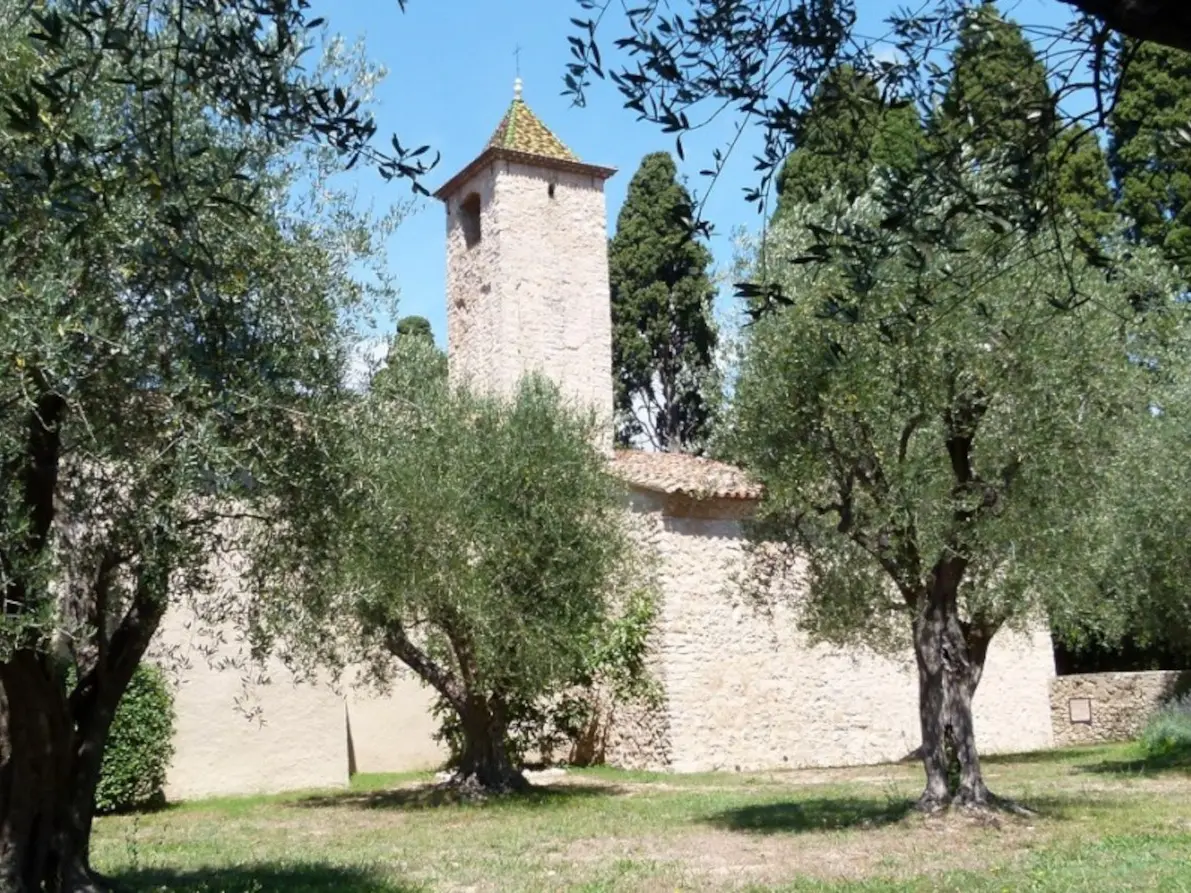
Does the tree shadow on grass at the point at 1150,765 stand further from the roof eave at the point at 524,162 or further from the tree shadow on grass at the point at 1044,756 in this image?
the roof eave at the point at 524,162

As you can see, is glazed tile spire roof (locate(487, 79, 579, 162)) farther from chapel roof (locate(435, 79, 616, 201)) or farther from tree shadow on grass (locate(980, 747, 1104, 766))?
tree shadow on grass (locate(980, 747, 1104, 766))

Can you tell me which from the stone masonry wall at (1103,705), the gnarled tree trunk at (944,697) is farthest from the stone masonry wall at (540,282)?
the gnarled tree trunk at (944,697)

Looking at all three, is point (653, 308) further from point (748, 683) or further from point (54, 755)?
point (54, 755)

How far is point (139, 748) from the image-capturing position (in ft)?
54.5

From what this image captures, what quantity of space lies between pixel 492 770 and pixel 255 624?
872 cm

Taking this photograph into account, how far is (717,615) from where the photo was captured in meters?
21.4

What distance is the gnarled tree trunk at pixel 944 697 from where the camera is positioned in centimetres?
1252

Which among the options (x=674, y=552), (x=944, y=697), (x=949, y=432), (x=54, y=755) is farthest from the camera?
(x=674, y=552)

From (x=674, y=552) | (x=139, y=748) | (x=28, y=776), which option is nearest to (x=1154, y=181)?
(x=674, y=552)

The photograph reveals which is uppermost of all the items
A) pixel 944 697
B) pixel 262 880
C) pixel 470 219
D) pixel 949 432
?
pixel 470 219

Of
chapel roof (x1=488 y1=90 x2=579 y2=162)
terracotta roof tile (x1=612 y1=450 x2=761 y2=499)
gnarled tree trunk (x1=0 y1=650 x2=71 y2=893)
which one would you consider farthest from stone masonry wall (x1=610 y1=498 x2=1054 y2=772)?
gnarled tree trunk (x1=0 y1=650 x2=71 y2=893)

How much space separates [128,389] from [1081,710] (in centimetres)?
2200

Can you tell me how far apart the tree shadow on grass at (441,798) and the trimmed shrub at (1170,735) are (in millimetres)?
8759

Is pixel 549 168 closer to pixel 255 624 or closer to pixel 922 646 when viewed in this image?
pixel 922 646
